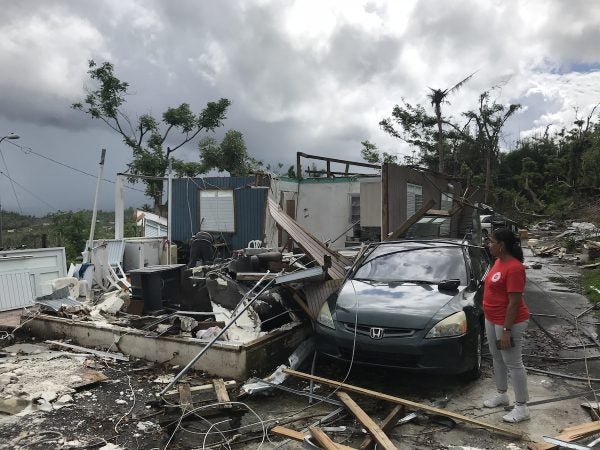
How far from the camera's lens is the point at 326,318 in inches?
212

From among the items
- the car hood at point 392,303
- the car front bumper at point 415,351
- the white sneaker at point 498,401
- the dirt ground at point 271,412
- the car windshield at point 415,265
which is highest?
the car windshield at point 415,265

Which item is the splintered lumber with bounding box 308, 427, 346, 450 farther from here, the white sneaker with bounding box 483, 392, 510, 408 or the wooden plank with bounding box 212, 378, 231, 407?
the white sneaker with bounding box 483, 392, 510, 408

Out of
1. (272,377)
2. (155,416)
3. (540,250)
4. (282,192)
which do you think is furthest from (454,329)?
(540,250)

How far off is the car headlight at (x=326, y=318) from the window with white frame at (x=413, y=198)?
8.93 meters

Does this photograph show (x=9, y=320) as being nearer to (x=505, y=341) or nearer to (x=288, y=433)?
(x=288, y=433)

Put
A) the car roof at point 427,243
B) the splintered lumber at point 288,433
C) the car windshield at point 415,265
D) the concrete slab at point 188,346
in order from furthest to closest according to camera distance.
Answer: the car roof at point 427,243 → the car windshield at point 415,265 → the concrete slab at point 188,346 → the splintered lumber at point 288,433

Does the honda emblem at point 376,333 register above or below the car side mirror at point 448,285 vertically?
below

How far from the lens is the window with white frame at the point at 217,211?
593 inches

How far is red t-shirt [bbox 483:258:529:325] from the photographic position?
13.6 feet

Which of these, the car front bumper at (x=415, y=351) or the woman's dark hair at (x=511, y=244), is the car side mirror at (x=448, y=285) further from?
the woman's dark hair at (x=511, y=244)

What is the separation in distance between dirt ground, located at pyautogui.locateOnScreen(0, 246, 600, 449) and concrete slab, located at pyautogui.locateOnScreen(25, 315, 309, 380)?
191 millimetres

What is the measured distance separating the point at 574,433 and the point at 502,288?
4.21 ft

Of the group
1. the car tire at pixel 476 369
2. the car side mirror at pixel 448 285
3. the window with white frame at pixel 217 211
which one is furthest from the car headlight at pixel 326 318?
the window with white frame at pixel 217 211

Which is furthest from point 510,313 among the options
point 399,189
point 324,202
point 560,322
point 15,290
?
point 324,202
